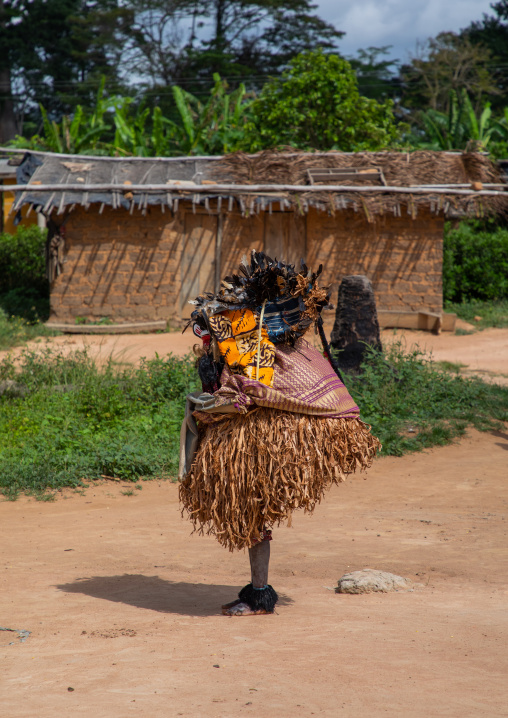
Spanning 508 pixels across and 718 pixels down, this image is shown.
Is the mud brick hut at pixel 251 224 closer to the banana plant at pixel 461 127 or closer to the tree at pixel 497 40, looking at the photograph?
the banana plant at pixel 461 127

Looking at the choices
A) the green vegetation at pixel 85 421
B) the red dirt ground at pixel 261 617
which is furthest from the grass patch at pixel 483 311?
the red dirt ground at pixel 261 617

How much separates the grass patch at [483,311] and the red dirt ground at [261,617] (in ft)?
25.0

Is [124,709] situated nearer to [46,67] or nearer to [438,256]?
[438,256]

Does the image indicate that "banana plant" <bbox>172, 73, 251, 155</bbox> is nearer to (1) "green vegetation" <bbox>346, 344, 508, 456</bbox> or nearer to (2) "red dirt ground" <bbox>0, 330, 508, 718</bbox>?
(1) "green vegetation" <bbox>346, 344, 508, 456</bbox>

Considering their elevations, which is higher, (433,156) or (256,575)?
(433,156)

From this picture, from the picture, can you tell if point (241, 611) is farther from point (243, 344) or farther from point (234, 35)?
point (234, 35)

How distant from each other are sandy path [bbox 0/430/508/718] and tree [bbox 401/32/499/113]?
20.7 meters

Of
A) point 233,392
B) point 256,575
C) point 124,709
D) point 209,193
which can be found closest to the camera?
point 124,709

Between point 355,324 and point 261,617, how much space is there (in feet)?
17.7

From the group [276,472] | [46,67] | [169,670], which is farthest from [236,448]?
[46,67]

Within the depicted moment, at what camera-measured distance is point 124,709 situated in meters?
2.41

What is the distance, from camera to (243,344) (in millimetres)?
3369

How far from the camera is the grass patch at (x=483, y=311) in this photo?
44.8 ft

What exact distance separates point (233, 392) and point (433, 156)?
11.9m
